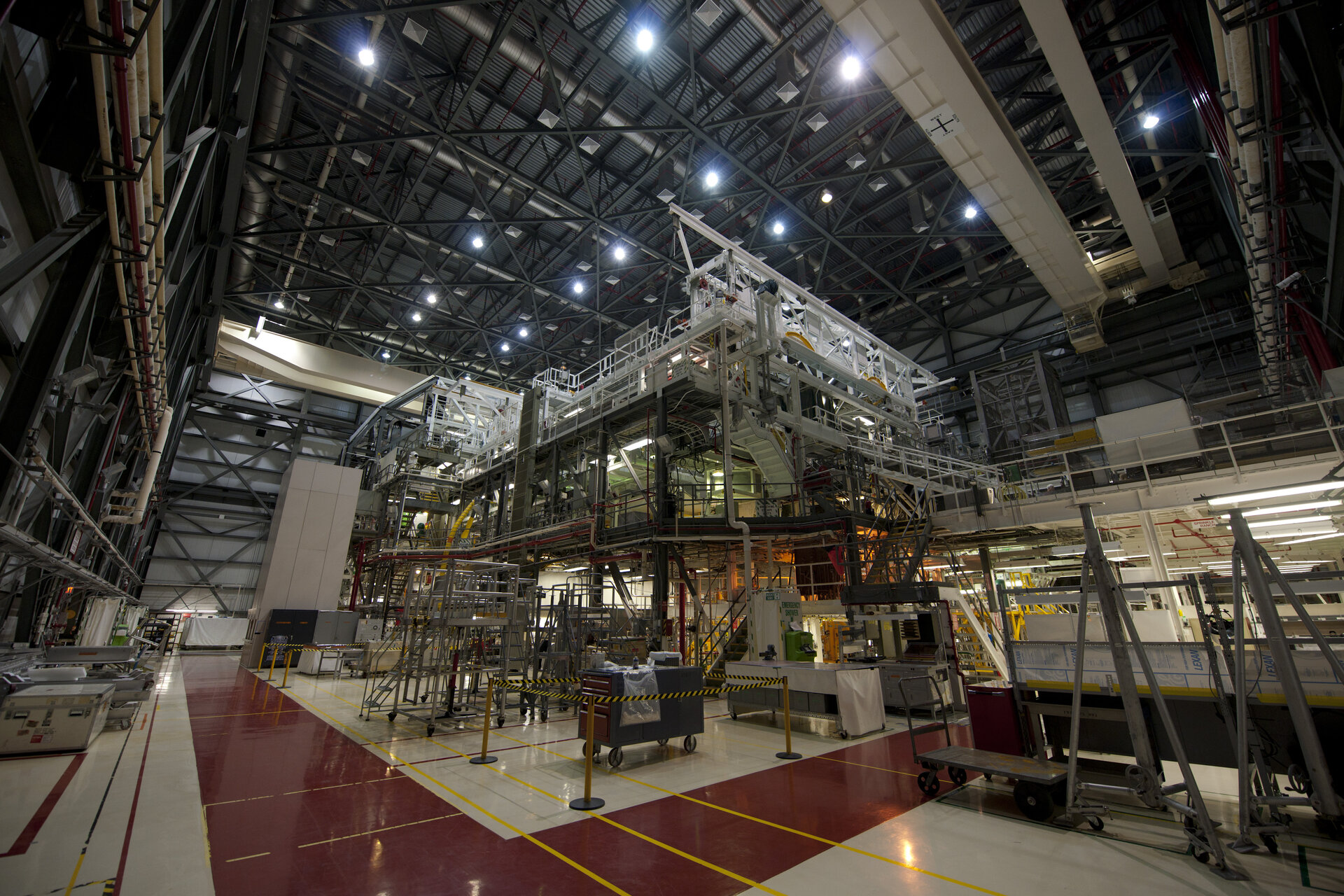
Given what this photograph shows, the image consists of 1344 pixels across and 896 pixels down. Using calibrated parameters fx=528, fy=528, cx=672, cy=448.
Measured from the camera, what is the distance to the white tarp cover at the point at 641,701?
7711 mm

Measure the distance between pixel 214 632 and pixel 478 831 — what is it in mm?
40398

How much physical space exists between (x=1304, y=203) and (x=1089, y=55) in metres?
12.2

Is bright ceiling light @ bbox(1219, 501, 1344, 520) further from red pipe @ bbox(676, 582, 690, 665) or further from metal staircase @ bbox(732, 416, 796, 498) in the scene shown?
red pipe @ bbox(676, 582, 690, 665)

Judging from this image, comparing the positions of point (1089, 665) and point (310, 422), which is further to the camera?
point (310, 422)

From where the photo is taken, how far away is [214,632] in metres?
33.9

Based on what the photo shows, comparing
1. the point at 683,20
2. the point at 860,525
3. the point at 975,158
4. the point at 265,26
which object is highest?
the point at 683,20

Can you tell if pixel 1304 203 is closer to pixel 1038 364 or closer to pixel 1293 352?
pixel 1293 352

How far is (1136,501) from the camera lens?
1362cm

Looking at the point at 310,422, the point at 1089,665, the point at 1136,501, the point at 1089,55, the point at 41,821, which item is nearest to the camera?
the point at 41,821

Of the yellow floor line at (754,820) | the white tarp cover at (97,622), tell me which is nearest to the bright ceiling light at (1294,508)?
the yellow floor line at (754,820)

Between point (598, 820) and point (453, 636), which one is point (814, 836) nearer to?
point (598, 820)

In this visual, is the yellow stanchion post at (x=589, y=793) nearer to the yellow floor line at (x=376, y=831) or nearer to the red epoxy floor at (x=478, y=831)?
the red epoxy floor at (x=478, y=831)

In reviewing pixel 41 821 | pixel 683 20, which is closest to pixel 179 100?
pixel 41 821

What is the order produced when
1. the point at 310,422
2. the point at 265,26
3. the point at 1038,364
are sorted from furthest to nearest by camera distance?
the point at 310,422 → the point at 1038,364 → the point at 265,26
